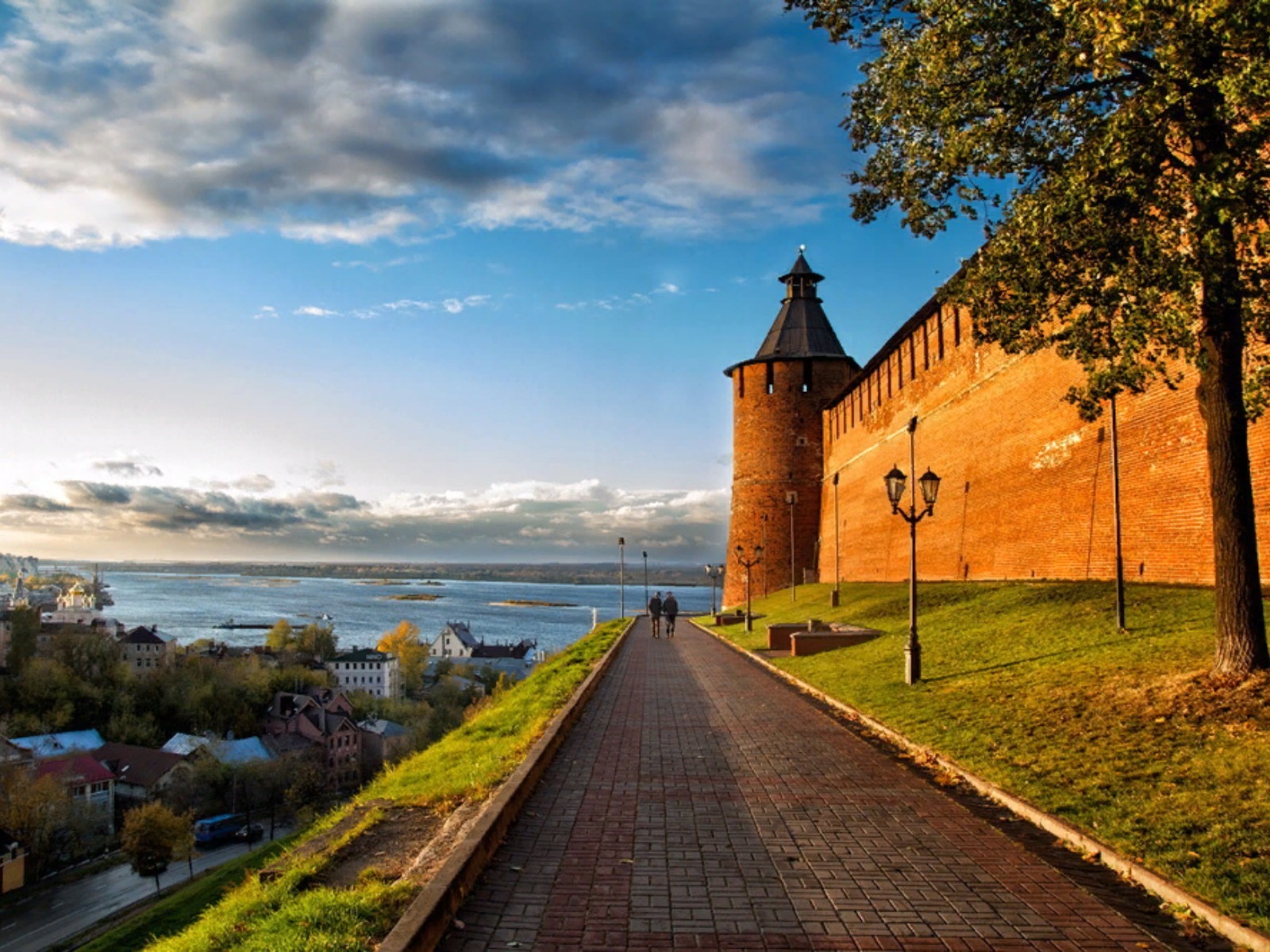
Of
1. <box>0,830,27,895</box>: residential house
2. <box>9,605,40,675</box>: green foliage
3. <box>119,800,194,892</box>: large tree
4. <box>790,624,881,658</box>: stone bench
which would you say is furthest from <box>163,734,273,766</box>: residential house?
<box>790,624,881,658</box>: stone bench

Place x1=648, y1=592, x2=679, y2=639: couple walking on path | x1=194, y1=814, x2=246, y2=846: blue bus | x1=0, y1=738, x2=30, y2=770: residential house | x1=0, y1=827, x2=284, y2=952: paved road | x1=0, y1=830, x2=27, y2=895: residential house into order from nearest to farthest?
x1=648, y1=592, x2=679, y2=639: couple walking on path → x1=0, y1=827, x2=284, y2=952: paved road → x1=0, y1=830, x2=27, y2=895: residential house → x1=0, y1=738, x2=30, y2=770: residential house → x1=194, y1=814, x2=246, y2=846: blue bus

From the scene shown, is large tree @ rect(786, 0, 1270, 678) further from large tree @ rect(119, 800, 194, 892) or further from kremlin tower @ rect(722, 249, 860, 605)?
large tree @ rect(119, 800, 194, 892)

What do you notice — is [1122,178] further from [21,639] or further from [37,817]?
[21,639]

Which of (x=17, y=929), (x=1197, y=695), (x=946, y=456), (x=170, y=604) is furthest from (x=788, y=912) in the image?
(x=170, y=604)

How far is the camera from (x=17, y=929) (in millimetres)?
29031

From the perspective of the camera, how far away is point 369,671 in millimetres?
74375

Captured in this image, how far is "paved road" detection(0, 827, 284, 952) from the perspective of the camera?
2805cm

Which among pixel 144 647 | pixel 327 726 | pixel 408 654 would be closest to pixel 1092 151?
pixel 327 726

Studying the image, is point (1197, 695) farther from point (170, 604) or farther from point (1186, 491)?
point (170, 604)

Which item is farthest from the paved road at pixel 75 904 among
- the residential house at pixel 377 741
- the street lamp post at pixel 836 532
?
the street lamp post at pixel 836 532

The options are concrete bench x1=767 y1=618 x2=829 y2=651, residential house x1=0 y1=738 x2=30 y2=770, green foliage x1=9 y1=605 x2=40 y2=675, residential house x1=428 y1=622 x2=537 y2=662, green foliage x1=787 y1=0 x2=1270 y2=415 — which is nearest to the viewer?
green foliage x1=787 y1=0 x2=1270 y2=415

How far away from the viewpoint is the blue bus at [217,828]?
4141 cm

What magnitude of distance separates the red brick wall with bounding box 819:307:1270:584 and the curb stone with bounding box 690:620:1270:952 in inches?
276

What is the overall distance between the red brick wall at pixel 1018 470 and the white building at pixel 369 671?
4856 cm
